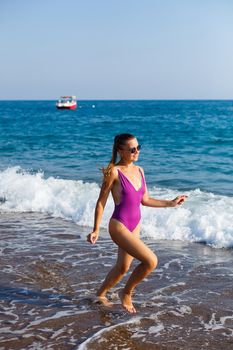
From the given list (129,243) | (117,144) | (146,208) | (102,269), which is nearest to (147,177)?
(146,208)

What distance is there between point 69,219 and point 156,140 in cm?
1934

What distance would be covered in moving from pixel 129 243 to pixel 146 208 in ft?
17.5

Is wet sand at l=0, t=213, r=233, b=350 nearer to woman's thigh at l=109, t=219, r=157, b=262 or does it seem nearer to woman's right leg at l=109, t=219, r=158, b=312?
woman's right leg at l=109, t=219, r=158, b=312

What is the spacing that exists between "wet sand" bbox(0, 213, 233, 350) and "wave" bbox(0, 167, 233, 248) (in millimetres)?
536

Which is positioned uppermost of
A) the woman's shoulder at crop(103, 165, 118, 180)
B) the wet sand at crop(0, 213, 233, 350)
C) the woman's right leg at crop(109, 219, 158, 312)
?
the woman's shoulder at crop(103, 165, 118, 180)

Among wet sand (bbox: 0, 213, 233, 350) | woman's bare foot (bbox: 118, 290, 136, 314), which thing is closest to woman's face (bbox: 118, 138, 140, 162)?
woman's bare foot (bbox: 118, 290, 136, 314)

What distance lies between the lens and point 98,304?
17.7ft

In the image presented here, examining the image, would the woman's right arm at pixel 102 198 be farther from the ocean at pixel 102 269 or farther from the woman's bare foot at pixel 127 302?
the ocean at pixel 102 269

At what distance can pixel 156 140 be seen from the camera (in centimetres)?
2930

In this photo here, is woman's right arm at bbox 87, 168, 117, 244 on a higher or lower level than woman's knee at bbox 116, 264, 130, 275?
higher

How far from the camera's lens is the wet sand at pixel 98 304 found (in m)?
4.56

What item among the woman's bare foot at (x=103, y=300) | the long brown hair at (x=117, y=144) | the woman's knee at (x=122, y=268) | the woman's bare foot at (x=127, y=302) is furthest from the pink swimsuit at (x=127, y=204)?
the woman's bare foot at (x=103, y=300)

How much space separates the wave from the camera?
8.87 meters

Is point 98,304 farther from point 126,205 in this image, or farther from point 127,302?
point 126,205
